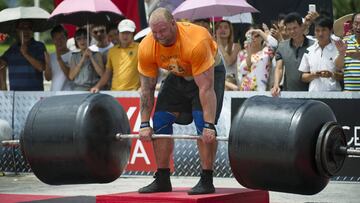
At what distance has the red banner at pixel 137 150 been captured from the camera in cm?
1352

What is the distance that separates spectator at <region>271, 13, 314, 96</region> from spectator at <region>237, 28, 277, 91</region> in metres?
0.27

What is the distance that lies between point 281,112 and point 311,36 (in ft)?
17.0

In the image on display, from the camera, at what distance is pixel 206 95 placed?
9.20 metres

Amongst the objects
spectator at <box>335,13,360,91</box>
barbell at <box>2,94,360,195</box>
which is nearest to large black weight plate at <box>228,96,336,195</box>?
barbell at <box>2,94,360,195</box>

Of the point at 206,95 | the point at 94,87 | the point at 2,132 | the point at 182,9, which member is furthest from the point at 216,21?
the point at 206,95

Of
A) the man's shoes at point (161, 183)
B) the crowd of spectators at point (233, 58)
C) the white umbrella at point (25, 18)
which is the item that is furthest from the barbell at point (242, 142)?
the white umbrella at point (25, 18)

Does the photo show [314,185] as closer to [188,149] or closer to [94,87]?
[188,149]

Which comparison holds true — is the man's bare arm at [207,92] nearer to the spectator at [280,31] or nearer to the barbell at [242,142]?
the barbell at [242,142]

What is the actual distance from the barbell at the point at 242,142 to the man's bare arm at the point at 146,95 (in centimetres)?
31

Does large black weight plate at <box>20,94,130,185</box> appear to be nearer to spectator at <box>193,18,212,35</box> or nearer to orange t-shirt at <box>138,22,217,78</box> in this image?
orange t-shirt at <box>138,22,217,78</box>

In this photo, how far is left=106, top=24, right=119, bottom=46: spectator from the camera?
48.3ft

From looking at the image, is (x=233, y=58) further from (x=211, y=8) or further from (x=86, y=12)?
(x=86, y=12)

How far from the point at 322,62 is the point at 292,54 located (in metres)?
0.53

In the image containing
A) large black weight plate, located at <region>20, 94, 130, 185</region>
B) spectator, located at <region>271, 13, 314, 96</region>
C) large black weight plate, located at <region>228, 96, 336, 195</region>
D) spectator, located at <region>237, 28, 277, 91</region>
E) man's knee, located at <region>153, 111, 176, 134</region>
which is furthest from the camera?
spectator, located at <region>237, 28, 277, 91</region>
